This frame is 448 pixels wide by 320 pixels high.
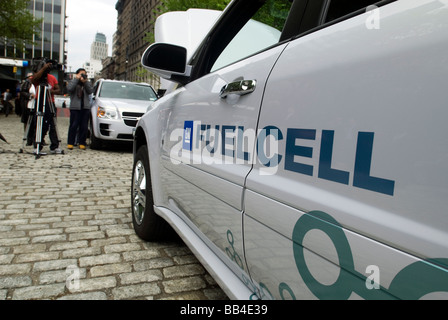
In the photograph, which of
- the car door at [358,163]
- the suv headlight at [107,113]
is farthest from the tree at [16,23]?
the car door at [358,163]

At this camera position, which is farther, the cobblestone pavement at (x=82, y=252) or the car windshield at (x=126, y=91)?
the car windshield at (x=126, y=91)

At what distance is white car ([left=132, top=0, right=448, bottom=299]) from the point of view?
76 cm

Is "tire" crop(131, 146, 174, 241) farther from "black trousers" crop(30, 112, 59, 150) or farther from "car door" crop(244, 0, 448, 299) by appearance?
"black trousers" crop(30, 112, 59, 150)

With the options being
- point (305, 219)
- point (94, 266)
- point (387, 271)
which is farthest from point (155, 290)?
point (387, 271)

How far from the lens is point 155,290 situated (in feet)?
7.18

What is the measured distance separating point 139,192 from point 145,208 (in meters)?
0.23

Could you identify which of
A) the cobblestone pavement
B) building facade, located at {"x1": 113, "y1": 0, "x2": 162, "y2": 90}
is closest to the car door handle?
the cobblestone pavement

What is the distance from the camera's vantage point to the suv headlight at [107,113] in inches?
327

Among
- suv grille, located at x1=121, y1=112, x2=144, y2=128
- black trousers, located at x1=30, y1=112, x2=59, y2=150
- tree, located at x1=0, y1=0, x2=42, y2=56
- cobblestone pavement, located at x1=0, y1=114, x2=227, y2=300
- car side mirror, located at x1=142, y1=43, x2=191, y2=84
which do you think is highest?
tree, located at x1=0, y1=0, x2=42, y2=56

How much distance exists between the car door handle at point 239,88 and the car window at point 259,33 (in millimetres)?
238

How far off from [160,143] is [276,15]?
1253mm

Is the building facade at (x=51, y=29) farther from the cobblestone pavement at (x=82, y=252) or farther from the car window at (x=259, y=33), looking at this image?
the car window at (x=259, y=33)

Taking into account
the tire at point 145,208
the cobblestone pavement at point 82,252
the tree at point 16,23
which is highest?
the tree at point 16,23

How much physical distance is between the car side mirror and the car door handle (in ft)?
2.55
